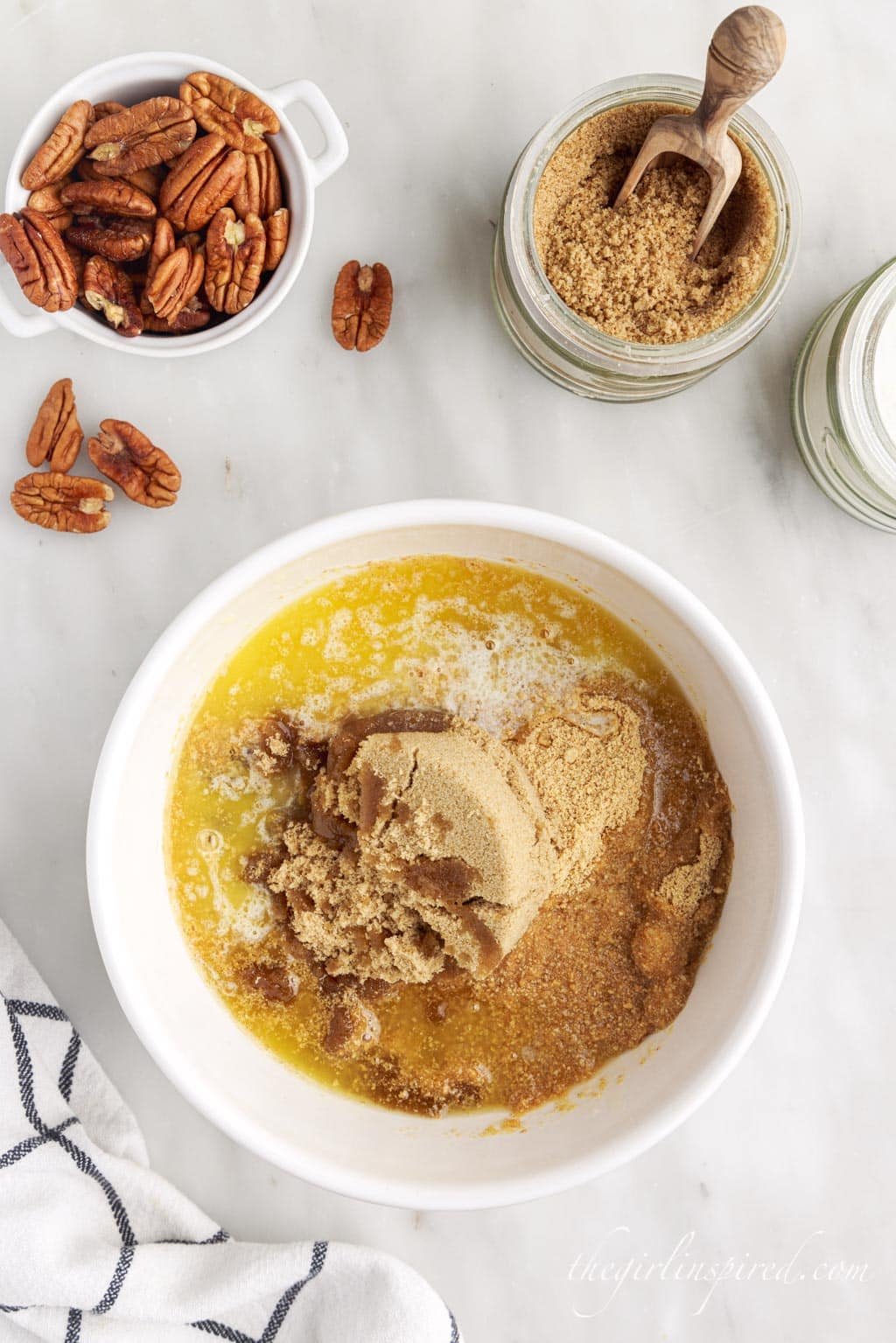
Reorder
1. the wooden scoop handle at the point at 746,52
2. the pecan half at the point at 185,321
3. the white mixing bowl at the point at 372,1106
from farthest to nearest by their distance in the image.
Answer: the pecan half at the point at 185,321 < the white mixing bowl at the point at 372,1106 < the wooden scoop handle at the point at 746,52

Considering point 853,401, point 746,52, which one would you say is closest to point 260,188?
point 746,52

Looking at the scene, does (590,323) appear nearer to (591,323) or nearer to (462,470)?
(591,323)

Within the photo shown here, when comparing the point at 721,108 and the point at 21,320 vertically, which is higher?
the point at 721,108

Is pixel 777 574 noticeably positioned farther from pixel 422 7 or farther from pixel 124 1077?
pixel 124 1077

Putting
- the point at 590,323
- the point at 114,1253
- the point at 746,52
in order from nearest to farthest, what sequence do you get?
the point at 746,52, the point at 590,323, the point at 114,1253

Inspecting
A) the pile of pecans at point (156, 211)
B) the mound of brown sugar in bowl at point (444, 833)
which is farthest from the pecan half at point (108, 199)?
the mound of brown sugar in bowl at point (444, 833)

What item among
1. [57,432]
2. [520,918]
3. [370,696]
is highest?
[57,432]

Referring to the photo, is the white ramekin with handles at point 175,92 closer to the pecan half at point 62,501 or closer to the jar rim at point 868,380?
the pecan half at point 62,501

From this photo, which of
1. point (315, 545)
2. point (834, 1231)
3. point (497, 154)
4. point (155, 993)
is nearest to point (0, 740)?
point (155, 993)
